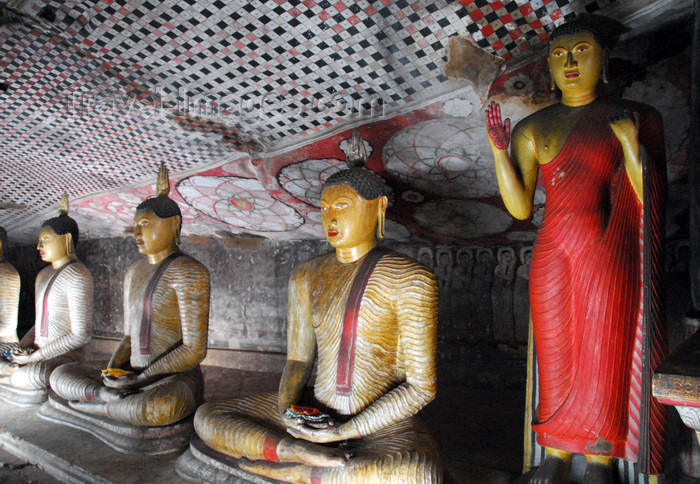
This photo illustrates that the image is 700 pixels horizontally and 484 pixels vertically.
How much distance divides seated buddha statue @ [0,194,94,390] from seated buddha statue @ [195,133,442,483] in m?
2.46

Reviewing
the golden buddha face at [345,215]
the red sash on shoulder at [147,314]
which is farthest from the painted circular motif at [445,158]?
the red sash on shoulder at [147,314]

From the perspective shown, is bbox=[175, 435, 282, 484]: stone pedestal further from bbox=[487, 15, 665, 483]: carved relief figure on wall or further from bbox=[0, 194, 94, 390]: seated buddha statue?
bbox=[0, 194, 94, 390]: seated buddha statue

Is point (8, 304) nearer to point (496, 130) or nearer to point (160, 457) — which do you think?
point (160, 457)

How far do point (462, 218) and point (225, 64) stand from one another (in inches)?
99.4

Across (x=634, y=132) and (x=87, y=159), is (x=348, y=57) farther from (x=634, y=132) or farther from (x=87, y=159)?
(x=87, y=159)

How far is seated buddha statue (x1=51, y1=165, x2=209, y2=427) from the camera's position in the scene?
3.54m

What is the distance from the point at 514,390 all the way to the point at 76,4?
16.6 feet

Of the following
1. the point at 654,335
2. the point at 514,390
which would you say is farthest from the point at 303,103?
the point at 514,390

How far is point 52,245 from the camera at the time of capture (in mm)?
5160

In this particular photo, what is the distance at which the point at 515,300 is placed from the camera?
5145 millimetres

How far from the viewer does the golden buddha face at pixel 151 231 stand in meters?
4.12

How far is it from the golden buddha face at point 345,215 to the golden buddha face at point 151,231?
69.8 inches

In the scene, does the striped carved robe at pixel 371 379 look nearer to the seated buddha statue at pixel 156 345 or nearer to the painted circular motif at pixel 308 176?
the seated buddha statue at pixel 156 345

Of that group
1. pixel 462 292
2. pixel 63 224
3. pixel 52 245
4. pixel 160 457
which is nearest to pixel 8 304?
pixel 52 245
